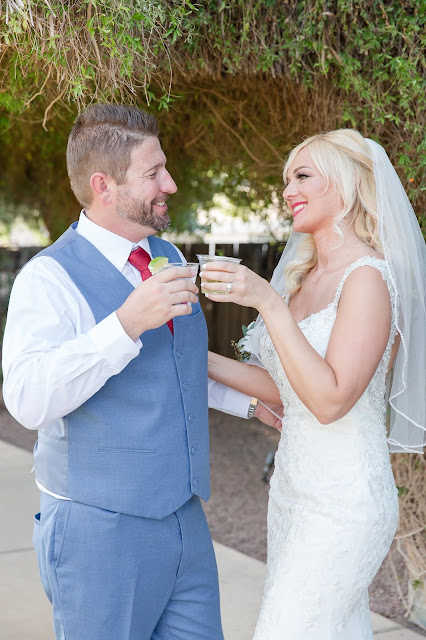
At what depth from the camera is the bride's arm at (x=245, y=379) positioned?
2793 millimetres

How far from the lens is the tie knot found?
230 cm

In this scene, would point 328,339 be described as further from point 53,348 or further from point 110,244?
point 53,348

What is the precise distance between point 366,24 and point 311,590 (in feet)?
7.51

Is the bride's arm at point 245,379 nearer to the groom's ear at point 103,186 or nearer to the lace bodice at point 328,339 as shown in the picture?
the lace bodice at point 328,339

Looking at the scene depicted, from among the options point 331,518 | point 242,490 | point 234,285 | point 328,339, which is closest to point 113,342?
point 234,285

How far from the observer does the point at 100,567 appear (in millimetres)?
2107

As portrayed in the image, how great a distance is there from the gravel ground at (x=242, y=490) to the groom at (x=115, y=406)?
7.61ft

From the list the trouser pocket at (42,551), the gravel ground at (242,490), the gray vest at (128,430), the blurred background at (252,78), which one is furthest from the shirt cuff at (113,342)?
the gravel ground at (242,490)

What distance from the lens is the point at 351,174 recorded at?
255 cm

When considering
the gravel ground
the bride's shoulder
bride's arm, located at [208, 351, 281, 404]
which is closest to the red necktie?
bride's arm, located at [208, 351, 281, 404]

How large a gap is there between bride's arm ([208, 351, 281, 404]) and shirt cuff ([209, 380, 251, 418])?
38 mm

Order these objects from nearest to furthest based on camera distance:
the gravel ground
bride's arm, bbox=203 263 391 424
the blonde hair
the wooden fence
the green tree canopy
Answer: bride's arm, bbox=203 263 391 424, the blonde hair, the green tree canopy, the gravel ground, the wooden fence

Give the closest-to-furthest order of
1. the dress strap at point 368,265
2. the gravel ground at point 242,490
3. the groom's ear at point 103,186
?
the groom's ear at point 103,186 → the dress strap at point 368,265 → the gravel ground at point 242,490

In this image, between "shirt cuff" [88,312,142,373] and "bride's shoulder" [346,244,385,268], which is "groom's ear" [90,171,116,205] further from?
"bride's shoulder" [346,244,385,268]
